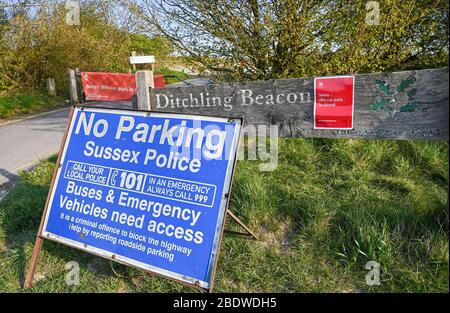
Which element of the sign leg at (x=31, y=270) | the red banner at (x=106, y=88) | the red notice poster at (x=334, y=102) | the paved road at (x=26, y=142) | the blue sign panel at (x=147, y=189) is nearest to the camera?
the blue sign panel at (x=147, y=189)

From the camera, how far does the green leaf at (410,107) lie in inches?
96.7

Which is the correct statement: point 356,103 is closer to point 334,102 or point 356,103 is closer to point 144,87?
point 334,102

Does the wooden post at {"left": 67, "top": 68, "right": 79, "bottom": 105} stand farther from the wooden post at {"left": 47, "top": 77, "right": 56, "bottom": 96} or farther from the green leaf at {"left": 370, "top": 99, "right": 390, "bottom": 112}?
the green leaf at {"left": 370, "top": 99, "right": 390, "bottom": 112}

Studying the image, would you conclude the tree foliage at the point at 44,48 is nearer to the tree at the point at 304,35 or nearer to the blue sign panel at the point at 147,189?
the tree at the point at 304,35

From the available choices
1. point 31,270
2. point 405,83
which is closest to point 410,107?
point 405,83

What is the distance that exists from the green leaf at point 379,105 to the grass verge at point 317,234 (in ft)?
2.77

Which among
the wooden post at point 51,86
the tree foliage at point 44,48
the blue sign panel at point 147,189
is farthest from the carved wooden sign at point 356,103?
the wooden post at point 51,86

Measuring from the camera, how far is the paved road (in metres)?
5.42

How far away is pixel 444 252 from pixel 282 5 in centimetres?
298

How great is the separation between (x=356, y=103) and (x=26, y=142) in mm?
6902

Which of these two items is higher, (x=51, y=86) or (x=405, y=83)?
(x=51, y=86)

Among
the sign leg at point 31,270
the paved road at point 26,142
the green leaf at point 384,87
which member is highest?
the green leaf at point 384,87

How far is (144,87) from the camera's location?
3330 millimetres

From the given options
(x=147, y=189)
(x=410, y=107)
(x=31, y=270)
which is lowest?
(x=31, y=270)
